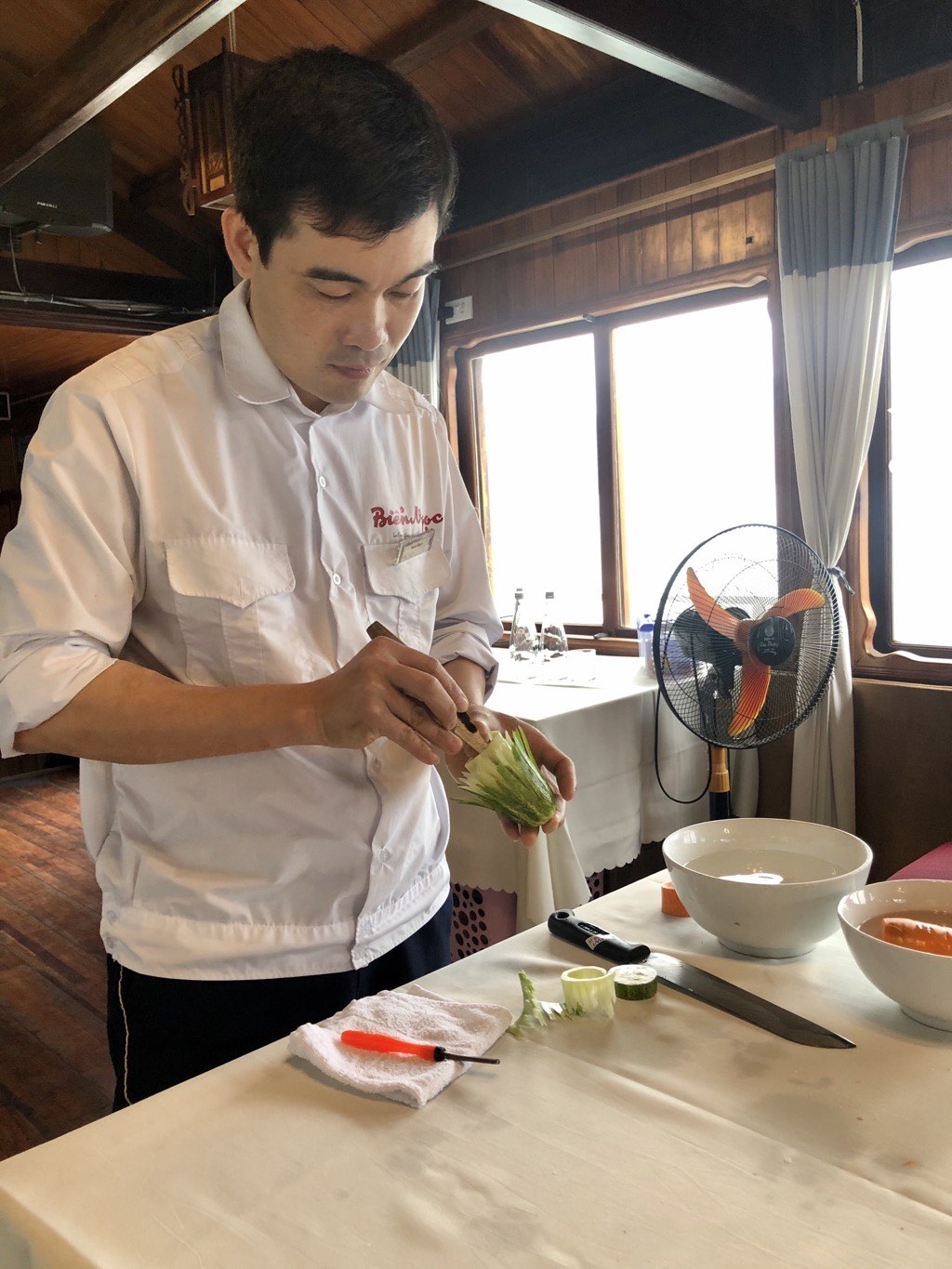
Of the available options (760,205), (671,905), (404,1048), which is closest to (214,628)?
(404,1048)

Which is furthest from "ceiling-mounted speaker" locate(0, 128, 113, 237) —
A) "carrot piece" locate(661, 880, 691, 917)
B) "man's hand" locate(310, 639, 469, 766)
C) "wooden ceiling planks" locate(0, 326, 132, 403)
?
"carrot piece" locate(661, 880, 691, 917)

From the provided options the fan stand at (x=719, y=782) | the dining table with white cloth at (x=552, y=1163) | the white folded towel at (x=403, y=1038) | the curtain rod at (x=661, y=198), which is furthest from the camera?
the curtain rod at (x=661, y=198)

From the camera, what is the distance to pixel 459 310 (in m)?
4.95

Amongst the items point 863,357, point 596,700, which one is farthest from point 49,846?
point 863,357

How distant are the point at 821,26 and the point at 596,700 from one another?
2455 mm

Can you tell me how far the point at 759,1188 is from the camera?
2.49 feet

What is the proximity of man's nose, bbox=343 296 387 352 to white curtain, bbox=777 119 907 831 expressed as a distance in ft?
8.34

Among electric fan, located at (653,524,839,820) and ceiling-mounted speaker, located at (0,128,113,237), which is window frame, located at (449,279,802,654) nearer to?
A: electric fan, located at (653,524,839,820)

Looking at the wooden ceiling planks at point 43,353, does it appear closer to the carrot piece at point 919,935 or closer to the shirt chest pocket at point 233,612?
the shirt chest pocket at point 233,612

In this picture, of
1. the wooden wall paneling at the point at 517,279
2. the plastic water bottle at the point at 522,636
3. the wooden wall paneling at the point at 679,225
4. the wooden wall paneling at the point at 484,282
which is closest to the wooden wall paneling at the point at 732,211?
the wooden wall paneling at the point at 679,225

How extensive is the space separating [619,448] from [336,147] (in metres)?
3.53

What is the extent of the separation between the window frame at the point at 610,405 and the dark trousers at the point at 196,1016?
2.96 meters

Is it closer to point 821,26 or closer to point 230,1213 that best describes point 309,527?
point 230,1213

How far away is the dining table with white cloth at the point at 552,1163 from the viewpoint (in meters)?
0.71
